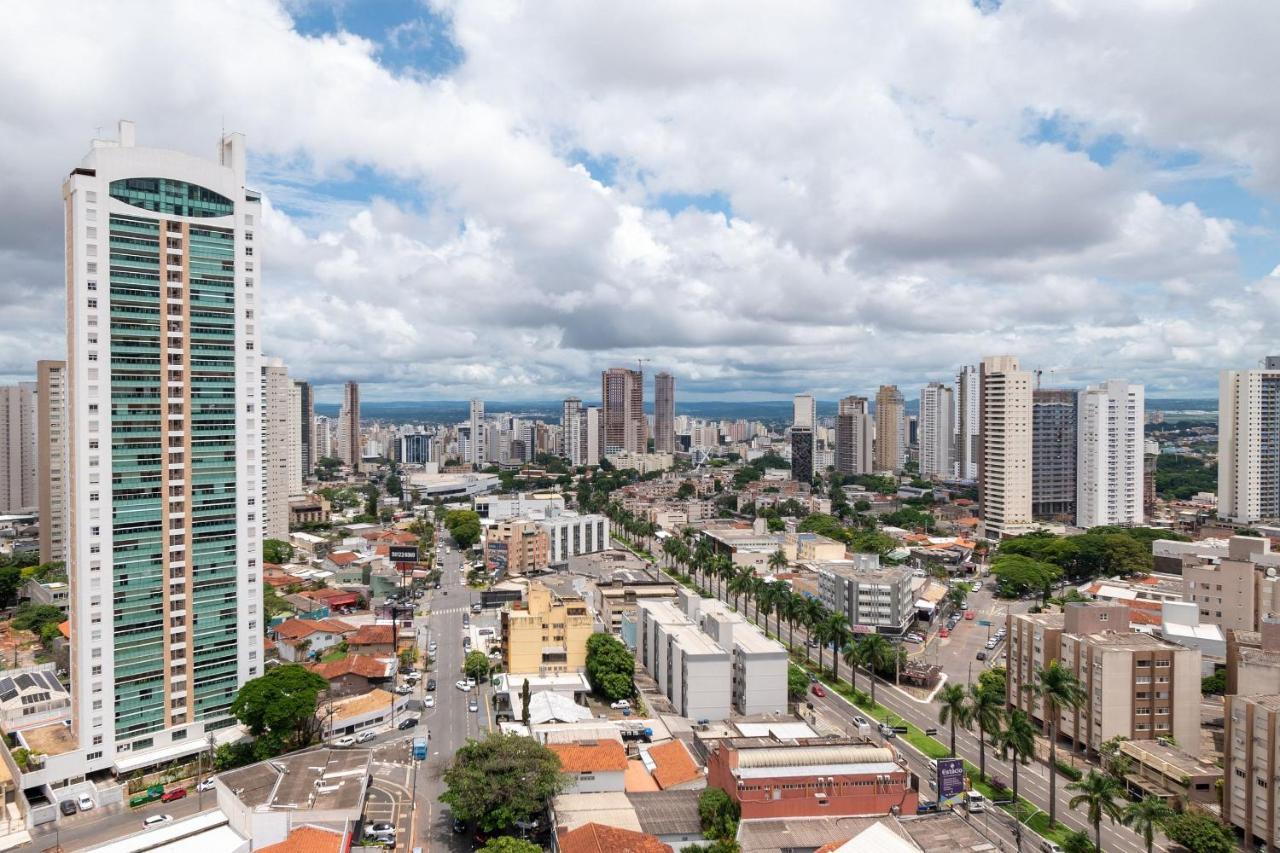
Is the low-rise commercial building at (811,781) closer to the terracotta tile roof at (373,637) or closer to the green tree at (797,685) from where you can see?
the green tree at (797,685)

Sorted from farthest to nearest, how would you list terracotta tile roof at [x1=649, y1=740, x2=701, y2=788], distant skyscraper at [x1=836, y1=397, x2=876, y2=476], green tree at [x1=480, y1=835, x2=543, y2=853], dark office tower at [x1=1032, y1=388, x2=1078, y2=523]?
1. distant skyscraper at [x1=836, y1=397, x2=876, y2=476]
2. dark office tower at [x1=1032, y1=388, x2=1078, y2=523]
3. terracotta tile roof at [x1=649, y1=740, x2=701, y2=788]
4. green tree at [x1=480, y1=835, x2=543, y2=853]

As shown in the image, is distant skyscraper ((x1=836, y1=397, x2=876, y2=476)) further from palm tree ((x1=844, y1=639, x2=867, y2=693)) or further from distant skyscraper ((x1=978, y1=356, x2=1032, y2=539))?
palm tree ((x1=844, y1=639, x2=867, y2=693))

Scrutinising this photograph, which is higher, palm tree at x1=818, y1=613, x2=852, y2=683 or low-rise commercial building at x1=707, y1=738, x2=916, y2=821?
palm tree at x1=818, y1=613, x2=852, y2=683

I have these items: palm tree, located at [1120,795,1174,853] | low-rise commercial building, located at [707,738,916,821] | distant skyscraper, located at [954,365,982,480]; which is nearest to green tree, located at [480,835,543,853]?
low-rise commercial building, located at [707,738,916,821]

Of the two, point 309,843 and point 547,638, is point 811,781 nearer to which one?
point 309,843

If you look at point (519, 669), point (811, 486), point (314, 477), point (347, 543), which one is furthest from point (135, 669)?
point (314, 477)

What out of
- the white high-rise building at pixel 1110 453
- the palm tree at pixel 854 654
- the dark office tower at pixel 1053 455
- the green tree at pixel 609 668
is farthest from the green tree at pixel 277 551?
the white high-rise building at pixel 1110 453

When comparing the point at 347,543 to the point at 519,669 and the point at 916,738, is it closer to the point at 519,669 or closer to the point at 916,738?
the point at 519,669
